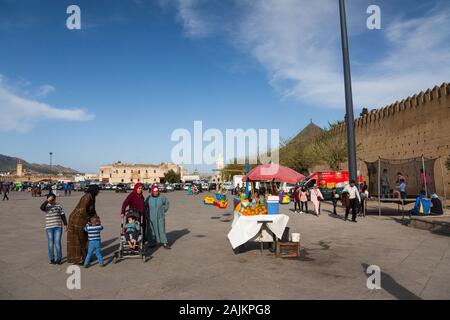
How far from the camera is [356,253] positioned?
782cm

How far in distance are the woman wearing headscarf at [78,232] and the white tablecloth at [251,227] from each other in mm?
3075

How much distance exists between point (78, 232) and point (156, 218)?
2130 mm

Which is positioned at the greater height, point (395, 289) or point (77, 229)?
point (77, 229)

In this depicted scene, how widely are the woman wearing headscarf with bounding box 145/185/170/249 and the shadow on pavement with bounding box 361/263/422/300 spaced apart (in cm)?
503

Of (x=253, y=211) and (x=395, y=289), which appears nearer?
(x=395, y=289)

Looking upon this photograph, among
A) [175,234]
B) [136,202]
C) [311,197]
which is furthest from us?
[311,197]

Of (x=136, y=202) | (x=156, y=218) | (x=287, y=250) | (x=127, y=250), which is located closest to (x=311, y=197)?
(x=287, y=250)

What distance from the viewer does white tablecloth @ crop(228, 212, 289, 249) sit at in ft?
25.1

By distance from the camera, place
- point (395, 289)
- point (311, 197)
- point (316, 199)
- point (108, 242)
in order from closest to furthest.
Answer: point (395, 289)
point (108, 242)
point (316, 199)
point (311, 197)

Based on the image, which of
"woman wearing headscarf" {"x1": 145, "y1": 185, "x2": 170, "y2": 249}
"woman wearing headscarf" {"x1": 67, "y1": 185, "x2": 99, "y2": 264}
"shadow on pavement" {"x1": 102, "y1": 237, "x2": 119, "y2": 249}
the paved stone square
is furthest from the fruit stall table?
"shadow on pavement" {"x1": 102, "y1": 237, "x2": 119, "y2": 249}

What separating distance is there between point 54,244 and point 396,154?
3346 cm

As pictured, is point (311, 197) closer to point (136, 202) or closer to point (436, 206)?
point (436, 206)

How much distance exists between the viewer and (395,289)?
17.0ft
